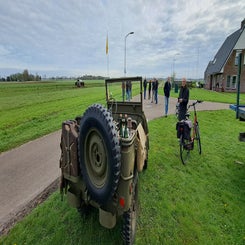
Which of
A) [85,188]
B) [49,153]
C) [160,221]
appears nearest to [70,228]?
[85,188]

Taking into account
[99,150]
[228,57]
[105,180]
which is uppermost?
[228,57]

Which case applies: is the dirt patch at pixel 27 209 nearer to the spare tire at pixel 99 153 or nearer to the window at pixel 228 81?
the spare tire at pixel 99 153

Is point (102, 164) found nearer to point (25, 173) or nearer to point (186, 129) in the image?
point (25, 173)

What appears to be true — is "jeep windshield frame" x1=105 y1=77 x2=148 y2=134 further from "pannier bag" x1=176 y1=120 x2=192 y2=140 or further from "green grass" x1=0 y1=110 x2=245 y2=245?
"pannier bag" x1=176 y1=120 x2=192 y2=140

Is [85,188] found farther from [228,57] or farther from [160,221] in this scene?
[228,57]

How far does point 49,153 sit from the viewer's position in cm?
562

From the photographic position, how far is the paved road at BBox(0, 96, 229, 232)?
346 centimetres

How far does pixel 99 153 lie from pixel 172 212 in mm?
1854

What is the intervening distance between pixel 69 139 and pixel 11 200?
2181 millimetres

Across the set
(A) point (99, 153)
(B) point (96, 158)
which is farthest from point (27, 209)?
(A) point (99, 153)

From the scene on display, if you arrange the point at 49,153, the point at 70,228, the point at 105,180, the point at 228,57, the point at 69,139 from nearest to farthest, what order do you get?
the point at 105,180, the point at 69,139, the point at 70,228, the point at 49,153, the point at 228,57

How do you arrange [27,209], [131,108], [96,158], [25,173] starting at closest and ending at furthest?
[96,158] → [27,209] → [131,108] → [25,173]

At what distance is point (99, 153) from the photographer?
2.23 metres

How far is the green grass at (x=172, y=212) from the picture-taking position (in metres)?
2.68
